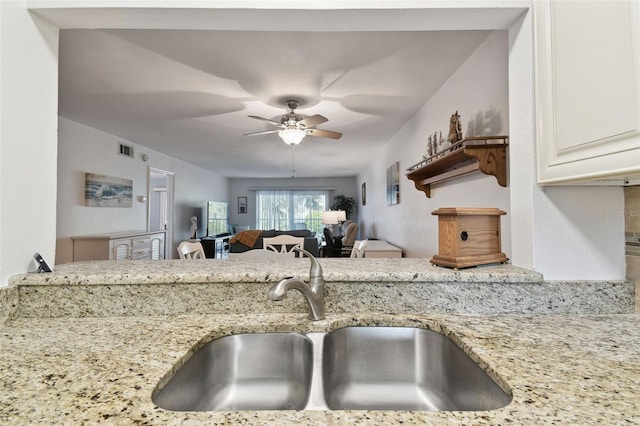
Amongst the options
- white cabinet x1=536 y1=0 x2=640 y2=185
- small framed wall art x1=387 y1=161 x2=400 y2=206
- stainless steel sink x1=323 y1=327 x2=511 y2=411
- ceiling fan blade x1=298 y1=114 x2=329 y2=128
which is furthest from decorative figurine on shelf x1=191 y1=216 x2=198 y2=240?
white cabinet x1=536 y1=0 x2=640 y2=185

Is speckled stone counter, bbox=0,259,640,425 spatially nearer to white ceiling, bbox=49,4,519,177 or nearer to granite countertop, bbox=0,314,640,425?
granite countertop, bbox=0,314,640,425

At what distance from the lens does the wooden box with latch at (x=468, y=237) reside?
1.04m

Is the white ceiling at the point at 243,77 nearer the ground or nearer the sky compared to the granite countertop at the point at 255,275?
nearer the sky

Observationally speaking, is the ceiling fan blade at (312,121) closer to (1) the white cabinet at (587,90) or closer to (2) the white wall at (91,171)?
(1) the white cabinet at (587,90)

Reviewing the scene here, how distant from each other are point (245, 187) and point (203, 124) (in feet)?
17.8

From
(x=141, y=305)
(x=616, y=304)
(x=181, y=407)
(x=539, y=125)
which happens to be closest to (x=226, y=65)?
(x=141, y=305)

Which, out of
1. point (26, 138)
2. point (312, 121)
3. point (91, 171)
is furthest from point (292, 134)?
point (91, 171)

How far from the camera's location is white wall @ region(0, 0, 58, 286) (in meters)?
0.94

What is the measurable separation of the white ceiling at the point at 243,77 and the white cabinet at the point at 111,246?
55.1 inches

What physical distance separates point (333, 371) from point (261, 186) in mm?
8471

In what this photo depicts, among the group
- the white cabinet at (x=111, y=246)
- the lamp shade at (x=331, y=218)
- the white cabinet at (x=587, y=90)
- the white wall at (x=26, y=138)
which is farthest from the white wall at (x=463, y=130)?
the white cabinet at (x=111, y=246)

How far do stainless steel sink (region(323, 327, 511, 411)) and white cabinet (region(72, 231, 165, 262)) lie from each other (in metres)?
3.76

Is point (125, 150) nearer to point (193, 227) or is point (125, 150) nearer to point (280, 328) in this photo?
point (193, 227)

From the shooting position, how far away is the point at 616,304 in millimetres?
951
